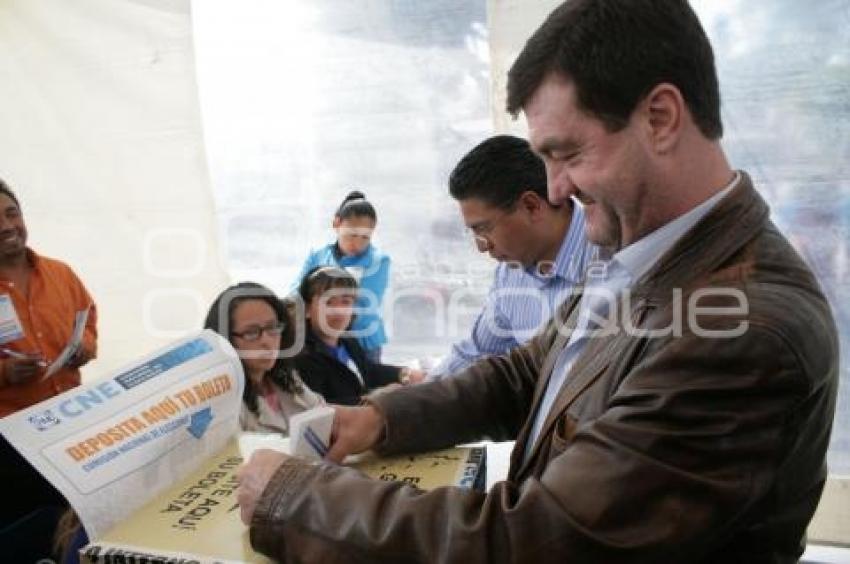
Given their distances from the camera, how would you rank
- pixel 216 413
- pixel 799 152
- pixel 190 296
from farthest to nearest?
1. pixel 190 296
2. pixel 799 152
3. pixel 216 413

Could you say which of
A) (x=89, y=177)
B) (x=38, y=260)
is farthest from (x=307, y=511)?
(x=89, y=177)

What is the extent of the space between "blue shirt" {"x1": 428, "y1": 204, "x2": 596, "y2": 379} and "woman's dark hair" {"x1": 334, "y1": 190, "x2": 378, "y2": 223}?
0.93 metres

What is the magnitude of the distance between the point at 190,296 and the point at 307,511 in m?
2.56

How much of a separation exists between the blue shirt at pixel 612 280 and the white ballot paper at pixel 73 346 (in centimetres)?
175

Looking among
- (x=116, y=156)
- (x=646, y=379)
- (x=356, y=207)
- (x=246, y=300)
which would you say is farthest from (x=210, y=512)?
(x=116, y=156)

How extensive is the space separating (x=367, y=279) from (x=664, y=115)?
7.62 feet

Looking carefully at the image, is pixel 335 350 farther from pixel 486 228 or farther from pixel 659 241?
pixel 659 241

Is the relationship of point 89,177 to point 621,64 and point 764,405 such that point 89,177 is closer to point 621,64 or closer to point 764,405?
point 621,64

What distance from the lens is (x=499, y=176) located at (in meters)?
1.63

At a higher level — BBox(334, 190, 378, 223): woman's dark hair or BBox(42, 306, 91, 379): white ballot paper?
BBox(334, 190, 378, 223): woman's dark hair

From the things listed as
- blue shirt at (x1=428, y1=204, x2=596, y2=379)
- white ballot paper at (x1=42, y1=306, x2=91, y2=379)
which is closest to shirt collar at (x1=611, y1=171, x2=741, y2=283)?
blue shirt at (x1=428, y1=204, x2=596, y2=379)

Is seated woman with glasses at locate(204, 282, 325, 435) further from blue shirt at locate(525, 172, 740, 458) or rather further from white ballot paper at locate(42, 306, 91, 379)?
blue shirt at locate(525, 172, 740, 458)

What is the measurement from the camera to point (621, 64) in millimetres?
669

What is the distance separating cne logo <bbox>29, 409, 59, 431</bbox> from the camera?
0.72 meters
